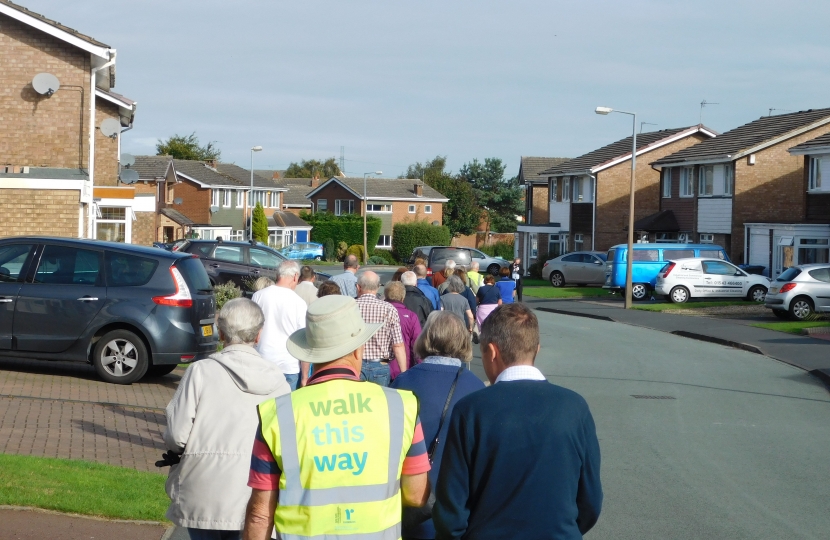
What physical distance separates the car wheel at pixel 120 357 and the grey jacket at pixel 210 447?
7.99m

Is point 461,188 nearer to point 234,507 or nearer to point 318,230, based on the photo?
point 318,230

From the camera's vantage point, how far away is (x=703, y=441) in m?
10.9

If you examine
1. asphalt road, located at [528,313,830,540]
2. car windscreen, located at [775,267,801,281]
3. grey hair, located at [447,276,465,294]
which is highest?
grey hair, located at [447,276,465,294]

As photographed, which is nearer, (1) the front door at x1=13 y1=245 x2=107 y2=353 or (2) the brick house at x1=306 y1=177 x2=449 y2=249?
(1) the front door at x1=13 y1=245 x2=107 y2=353

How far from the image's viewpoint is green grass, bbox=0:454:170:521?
22.0 ft

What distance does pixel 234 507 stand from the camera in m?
4.54

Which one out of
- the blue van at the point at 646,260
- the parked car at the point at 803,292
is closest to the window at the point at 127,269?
the parked car at the point at 803,292

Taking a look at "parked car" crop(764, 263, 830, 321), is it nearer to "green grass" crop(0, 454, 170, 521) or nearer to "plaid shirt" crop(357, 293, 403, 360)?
"plaid shirt" crop(357, 293, 403, 360)

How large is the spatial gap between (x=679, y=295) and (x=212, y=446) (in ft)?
105

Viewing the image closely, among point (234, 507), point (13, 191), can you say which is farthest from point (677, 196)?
point (234, 507)

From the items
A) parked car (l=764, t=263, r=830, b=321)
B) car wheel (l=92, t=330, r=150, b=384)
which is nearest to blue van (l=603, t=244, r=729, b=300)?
parked car (l=764, t=263, r=830, b=321)

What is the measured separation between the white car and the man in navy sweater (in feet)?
105

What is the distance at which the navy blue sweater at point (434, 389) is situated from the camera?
15.5ft

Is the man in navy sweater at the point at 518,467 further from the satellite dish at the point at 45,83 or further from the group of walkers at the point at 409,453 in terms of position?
the satellite dish at the point at 45,83
